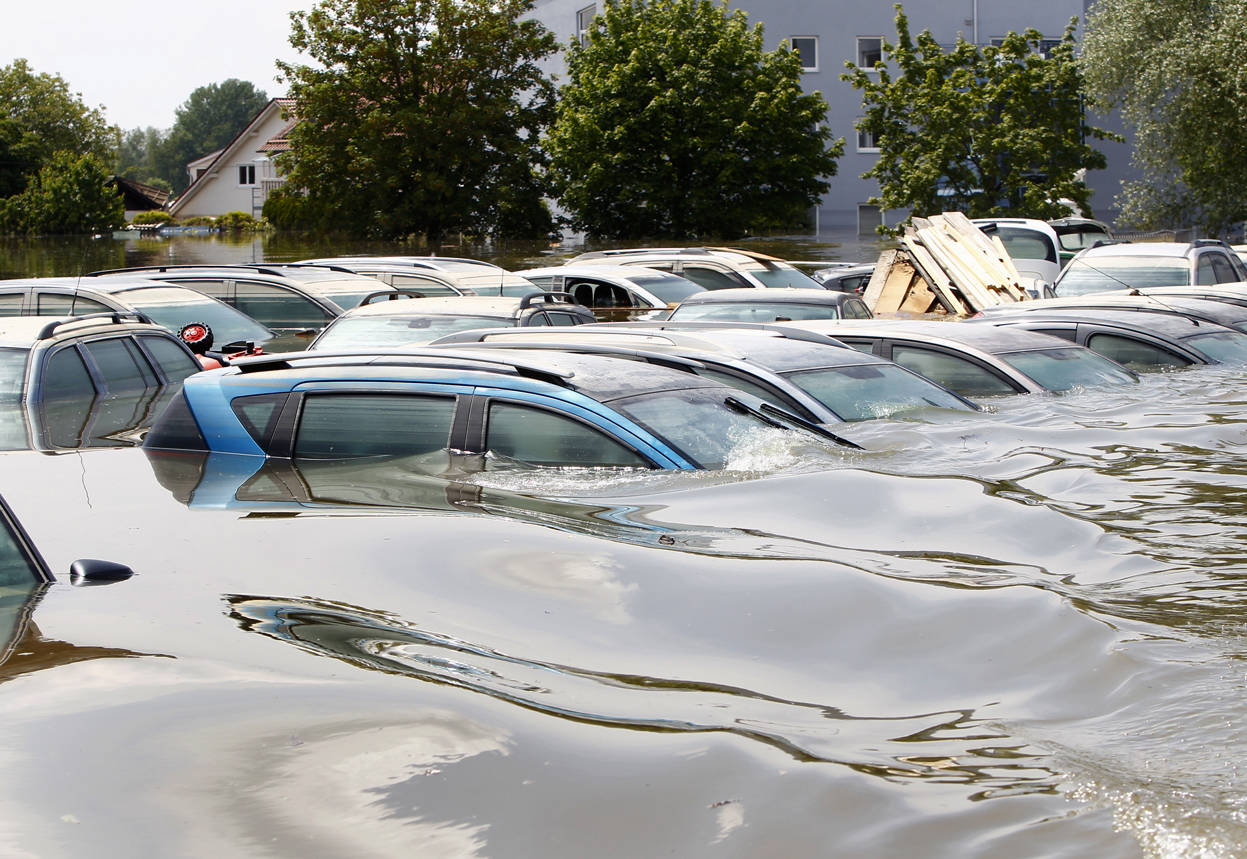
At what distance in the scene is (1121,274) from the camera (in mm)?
17750

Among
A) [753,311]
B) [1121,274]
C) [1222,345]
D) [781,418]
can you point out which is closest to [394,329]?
[753,311]

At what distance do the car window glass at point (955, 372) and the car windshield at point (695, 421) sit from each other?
3.11 m

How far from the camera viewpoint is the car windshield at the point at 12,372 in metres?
9.12

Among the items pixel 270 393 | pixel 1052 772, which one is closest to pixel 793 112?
pixel 270 393

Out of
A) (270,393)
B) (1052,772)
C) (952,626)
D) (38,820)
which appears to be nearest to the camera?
(38,820)

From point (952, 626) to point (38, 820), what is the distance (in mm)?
2620

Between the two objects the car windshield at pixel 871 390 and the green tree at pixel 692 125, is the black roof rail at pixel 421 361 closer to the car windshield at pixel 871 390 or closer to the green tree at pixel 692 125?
the car windshield at pixel 871 390

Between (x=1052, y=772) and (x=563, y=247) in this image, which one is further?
(x=563, y=247)

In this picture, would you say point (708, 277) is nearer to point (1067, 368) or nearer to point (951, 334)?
point (951, 334)

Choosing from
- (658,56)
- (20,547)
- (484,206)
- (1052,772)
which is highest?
(658,56)

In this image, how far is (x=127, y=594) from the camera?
432 cm

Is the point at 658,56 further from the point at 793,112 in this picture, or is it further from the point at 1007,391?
the point at 1007,391

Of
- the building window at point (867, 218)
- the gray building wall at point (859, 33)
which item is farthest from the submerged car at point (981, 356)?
the building window at point (867, 218)

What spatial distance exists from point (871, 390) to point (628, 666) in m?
4.69
